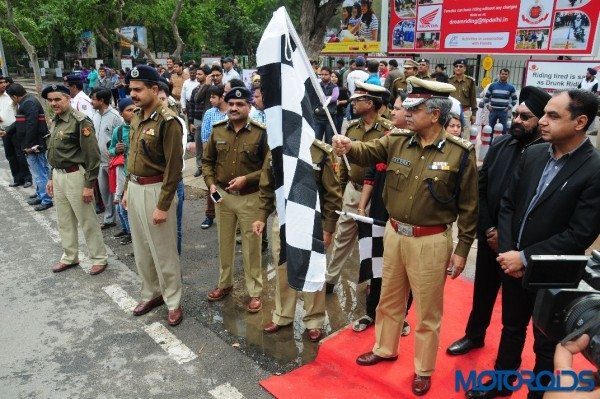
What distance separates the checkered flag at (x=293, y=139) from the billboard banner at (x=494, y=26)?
1406 centimetres

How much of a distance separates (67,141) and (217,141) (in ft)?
6.12

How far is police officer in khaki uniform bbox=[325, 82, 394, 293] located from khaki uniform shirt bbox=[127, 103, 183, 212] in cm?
145

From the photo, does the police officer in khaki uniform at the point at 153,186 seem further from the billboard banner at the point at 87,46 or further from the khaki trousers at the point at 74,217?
the billboard banner at the point at 87,46

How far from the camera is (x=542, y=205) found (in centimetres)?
265

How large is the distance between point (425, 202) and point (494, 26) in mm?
15473

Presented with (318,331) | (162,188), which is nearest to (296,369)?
(318,331)

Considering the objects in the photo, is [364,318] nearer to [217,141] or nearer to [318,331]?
[318,331]

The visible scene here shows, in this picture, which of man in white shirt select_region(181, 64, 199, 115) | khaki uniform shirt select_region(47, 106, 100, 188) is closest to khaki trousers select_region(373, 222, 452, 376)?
khaki uniform shirt select_region(47, 106, 100, 188)

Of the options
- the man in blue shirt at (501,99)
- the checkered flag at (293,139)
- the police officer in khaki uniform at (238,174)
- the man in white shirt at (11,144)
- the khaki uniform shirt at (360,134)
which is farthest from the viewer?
the man in blue shirt at (501,99)

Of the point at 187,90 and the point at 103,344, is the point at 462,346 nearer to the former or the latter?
the point at 103,344

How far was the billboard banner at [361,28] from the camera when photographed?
21797 millimetres

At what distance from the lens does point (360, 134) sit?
4098 millimetres

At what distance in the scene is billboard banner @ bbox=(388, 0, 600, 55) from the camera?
46.1ft

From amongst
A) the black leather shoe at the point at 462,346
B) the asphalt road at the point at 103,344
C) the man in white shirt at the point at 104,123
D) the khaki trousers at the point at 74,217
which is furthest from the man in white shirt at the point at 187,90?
the black leather shoe at the point at 462,346
